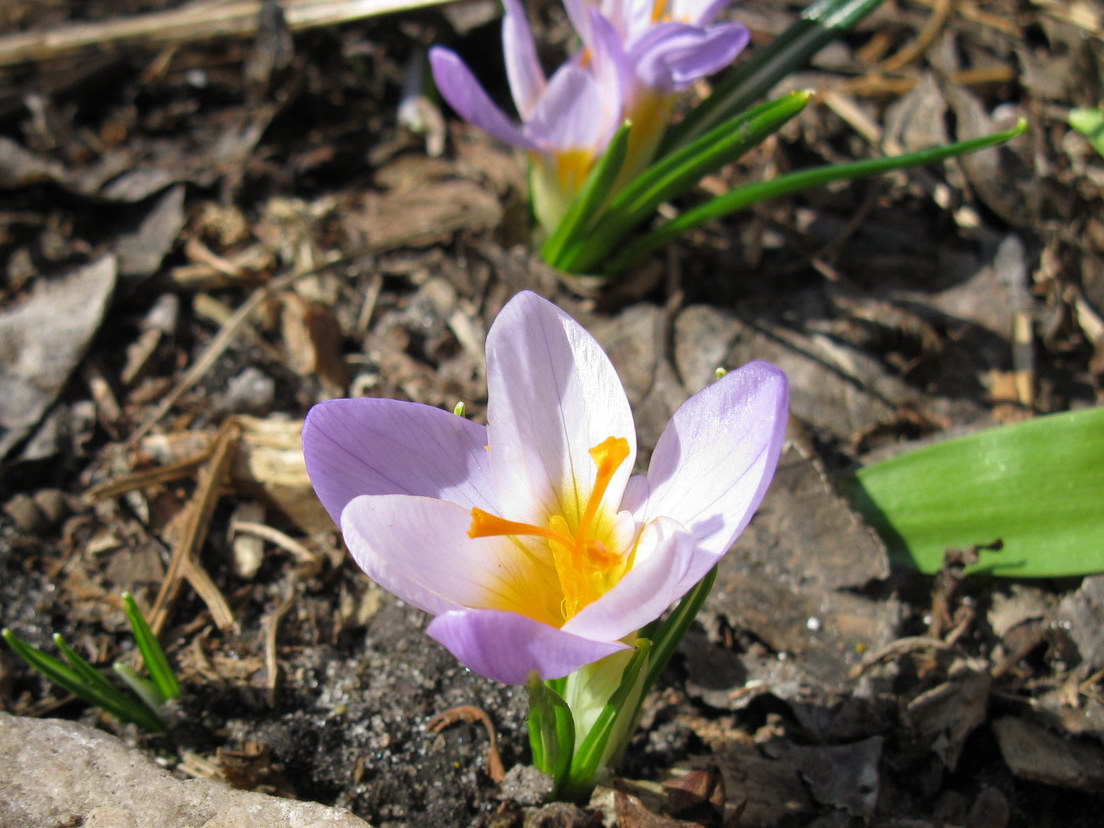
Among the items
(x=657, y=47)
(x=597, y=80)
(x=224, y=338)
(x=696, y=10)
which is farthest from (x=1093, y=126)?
(x=224, y=338)

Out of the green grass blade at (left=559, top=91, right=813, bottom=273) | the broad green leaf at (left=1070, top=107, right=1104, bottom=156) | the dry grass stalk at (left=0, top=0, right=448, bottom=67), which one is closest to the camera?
the green grass blade at (left=559, top=91, right=813, bottom=273)

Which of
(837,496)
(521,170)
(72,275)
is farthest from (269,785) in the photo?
(521,170)

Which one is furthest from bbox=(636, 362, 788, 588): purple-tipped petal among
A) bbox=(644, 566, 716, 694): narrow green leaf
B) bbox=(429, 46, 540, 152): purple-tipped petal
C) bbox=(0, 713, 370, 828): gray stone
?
bbox=(429, 46, 540, 152): purple-tipped petal

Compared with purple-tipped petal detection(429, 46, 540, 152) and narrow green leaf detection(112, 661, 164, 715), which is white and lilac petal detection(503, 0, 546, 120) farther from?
narrow green leaf detection(112, 661, 164, 715)

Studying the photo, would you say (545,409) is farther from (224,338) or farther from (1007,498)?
(224,338)

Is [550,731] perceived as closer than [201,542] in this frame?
Yes

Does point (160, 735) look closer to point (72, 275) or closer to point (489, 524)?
point (489, 524)
